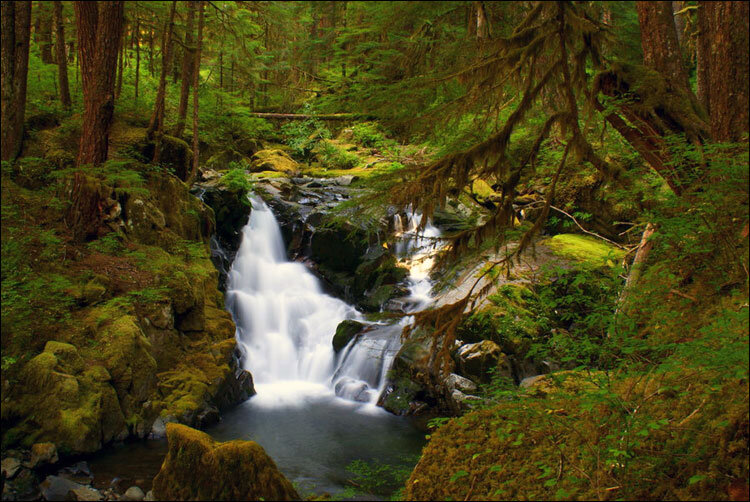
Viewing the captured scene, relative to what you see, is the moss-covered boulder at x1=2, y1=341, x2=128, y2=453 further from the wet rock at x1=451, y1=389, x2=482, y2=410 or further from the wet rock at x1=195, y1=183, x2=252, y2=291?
the wet rock at x1=195, y1=183, x2=252, y2=291

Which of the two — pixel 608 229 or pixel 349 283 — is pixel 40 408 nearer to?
pixel 349 283

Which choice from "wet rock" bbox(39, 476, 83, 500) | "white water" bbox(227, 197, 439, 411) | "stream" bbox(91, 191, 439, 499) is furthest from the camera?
"white water" bbox(227, 197, 439, 411)

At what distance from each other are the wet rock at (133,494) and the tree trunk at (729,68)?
6.94m

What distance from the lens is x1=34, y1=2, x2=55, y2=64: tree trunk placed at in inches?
571

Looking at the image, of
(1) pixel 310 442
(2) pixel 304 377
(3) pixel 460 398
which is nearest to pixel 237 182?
(2) pixel 304 377

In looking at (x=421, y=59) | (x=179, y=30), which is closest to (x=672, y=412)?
(x=421, y=59)

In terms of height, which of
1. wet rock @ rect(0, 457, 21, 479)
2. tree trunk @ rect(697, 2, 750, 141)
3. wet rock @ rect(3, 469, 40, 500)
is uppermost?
tree trunk @ rect(697, 2, 750, 141)

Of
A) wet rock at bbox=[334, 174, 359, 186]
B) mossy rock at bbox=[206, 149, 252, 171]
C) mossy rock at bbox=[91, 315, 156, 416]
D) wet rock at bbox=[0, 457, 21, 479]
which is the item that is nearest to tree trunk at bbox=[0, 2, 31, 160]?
mossy rock at bbox=[91, 315, 156, 416]

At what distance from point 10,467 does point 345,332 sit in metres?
6.55

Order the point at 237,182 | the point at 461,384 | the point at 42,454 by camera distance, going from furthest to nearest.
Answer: the point at 237,182
the point at 461,384
the point at 42,454

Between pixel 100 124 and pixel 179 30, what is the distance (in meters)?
8.73

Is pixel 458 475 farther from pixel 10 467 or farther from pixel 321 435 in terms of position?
pixel 10 467

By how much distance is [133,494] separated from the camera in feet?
16.7

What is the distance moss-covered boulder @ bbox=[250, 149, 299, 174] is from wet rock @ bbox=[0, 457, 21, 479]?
48.8 feet
